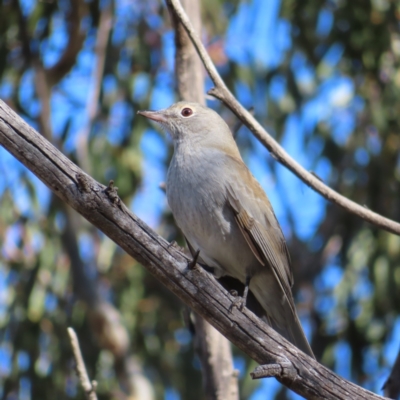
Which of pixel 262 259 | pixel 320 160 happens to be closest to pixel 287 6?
pixel 320 160

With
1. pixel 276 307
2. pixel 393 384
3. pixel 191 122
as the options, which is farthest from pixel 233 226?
pixel 393 384

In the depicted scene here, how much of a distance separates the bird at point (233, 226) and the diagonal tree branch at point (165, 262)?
83 centimetres

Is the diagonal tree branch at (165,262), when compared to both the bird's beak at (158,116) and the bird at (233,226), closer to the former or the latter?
the bird at (233,226)

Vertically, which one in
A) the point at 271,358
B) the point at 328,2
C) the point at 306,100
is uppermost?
the point at 328,2

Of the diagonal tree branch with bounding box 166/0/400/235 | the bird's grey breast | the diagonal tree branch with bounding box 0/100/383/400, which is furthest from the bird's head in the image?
the diagonal tree branch with bounding box 0/100/383/400

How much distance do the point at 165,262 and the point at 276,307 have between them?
163cm

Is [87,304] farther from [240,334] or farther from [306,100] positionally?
[240,334]

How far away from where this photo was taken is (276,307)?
16.3 feet

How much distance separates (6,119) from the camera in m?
3.46

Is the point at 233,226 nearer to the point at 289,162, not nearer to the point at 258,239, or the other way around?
the point at 258,239

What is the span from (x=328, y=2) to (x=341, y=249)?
7.83ft

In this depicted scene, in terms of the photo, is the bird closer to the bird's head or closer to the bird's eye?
the bird's head

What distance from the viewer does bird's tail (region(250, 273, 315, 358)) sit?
4840 millimetres

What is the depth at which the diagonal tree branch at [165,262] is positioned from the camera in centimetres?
343
